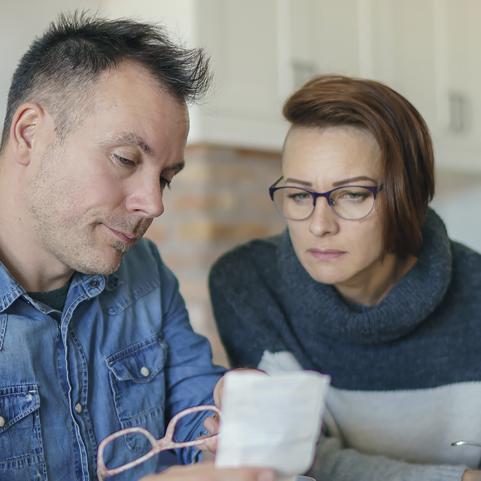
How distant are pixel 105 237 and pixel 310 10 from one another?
5.27ft

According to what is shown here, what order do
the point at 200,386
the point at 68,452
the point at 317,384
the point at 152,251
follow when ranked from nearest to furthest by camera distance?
the point at 317,384, the point at 68,452, the point at 200,386, the point at 152,251

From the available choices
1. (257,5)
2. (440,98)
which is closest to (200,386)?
(257,5)

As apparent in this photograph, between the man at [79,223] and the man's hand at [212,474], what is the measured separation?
335mm

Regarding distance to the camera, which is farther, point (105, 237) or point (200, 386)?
point (200, 386)

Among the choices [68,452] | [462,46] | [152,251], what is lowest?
[68,452]

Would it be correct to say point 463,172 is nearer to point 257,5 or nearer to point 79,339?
point 257,5

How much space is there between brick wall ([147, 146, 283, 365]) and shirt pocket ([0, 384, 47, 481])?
1.29 meters

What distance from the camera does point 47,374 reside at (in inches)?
45.2

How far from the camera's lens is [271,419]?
76 cm

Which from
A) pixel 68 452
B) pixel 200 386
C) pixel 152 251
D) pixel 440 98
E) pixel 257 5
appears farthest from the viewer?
pixel 440 98

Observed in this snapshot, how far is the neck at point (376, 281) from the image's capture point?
162 centimetres

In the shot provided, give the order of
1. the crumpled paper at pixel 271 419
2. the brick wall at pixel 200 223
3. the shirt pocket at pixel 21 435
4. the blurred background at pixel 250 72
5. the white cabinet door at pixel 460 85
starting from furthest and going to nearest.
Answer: the white cabinet door at pixel 460 85, the brick wall at pixel 200 223, the blurred background at pixel 250 72, the shirt pocket at pixel 21 435, the crumpled paper at pixel 271 419

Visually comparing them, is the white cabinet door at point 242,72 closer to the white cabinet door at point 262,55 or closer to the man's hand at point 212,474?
the white cabinet door at point 262,55

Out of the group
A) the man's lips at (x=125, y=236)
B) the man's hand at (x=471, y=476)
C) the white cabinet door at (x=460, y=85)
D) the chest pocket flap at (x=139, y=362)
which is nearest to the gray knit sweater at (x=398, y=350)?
the man's hand at (x=471, y=476)
